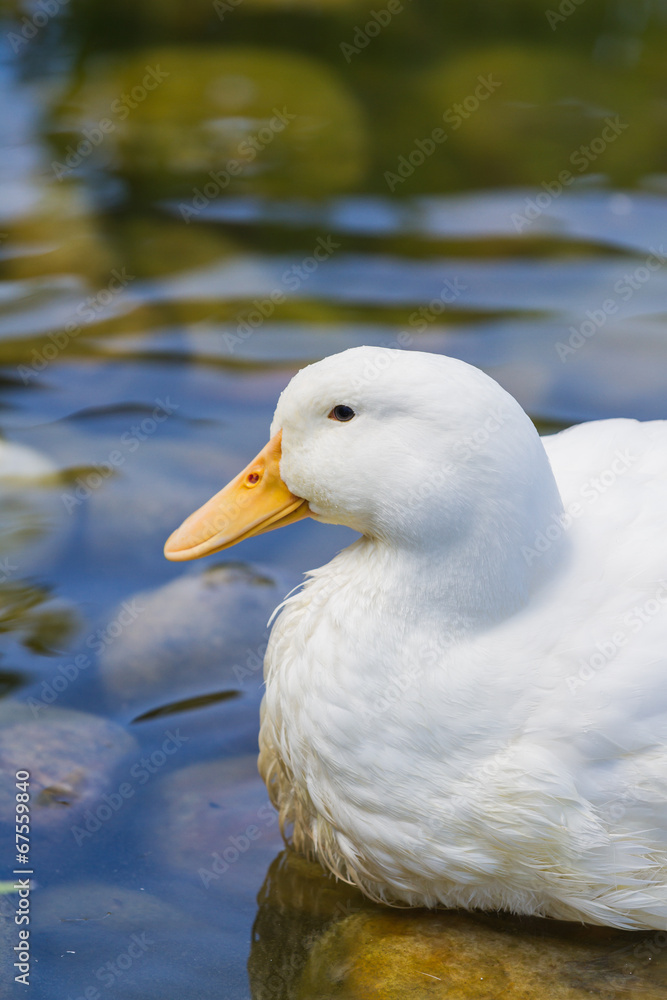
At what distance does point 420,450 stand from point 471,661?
1.77 feet

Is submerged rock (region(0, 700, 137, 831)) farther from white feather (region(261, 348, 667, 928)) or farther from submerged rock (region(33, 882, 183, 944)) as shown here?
white feather (region(261, 348, 667, 928))

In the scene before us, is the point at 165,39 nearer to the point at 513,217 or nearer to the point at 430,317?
the point at 513,217

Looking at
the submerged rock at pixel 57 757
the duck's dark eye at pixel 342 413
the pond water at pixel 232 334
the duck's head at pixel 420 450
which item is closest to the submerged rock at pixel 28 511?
the pond water at pixel 232 334

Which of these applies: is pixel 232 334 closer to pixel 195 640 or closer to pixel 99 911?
pixel 195 640

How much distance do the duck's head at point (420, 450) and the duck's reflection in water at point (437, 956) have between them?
1.07m

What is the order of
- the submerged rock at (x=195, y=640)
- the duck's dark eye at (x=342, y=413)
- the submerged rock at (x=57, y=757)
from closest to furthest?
the duck's dark eye at (x=342, y=413)
the submerged rock at (x=57, y=757)
the submerged rock at (x=195, y=640)

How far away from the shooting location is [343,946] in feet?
10.2

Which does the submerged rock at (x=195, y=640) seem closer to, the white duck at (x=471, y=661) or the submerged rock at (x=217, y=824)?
the submerged rock at (x=217, y=824)

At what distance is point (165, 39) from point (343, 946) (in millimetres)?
6958

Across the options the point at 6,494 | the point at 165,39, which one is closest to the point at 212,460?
Result: the point at 6,494

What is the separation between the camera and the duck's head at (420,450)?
109 inches

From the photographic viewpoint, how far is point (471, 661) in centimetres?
288

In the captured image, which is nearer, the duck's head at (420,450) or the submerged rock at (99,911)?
the duck's head at (420,450)

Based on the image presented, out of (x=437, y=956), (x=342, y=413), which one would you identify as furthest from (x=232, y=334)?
(x=437, y=956)
